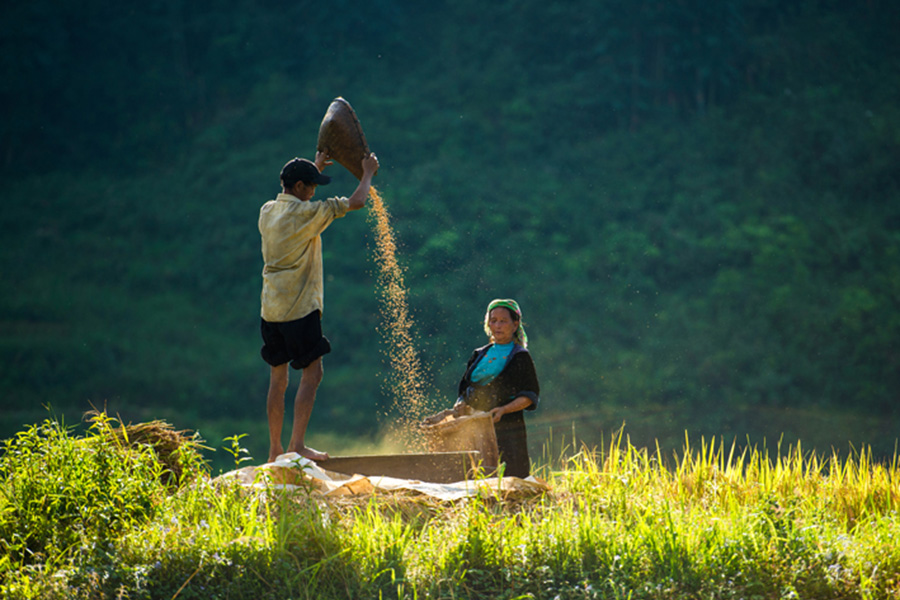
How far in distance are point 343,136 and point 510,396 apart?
5.98ft

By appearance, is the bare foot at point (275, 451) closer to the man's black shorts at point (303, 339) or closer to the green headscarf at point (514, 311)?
the man's black shorts at point (303, 339)

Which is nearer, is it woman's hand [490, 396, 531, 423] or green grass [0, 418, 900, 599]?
green grass [0, 418, 900, 599]

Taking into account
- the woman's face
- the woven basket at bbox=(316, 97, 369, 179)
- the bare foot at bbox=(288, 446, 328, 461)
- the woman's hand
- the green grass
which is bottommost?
the green grass

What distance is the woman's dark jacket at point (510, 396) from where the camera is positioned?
5.23m

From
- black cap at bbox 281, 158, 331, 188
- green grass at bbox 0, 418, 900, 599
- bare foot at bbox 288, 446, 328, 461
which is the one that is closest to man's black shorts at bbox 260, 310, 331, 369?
bare foot at bbox 288, 446, 328, 461

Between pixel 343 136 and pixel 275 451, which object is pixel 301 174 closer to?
pixel 343 136

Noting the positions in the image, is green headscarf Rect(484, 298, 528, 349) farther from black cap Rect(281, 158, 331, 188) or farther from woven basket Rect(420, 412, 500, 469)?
black cap Rect(281, 158, 331, 188)

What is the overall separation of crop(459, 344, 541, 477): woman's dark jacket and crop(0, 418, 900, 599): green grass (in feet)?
2.60

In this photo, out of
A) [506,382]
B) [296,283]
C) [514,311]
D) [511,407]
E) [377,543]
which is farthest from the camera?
[514,311]

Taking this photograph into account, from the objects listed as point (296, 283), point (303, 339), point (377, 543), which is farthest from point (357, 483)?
point (296, 283)

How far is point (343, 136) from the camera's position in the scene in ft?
17.5

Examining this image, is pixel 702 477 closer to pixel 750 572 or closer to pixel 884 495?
pixel 884 495

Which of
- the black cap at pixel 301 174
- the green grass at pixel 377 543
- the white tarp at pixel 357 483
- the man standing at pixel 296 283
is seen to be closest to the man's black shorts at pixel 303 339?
the man standing at pixel 296 283

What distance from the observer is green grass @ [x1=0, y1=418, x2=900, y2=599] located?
12.2 feet
